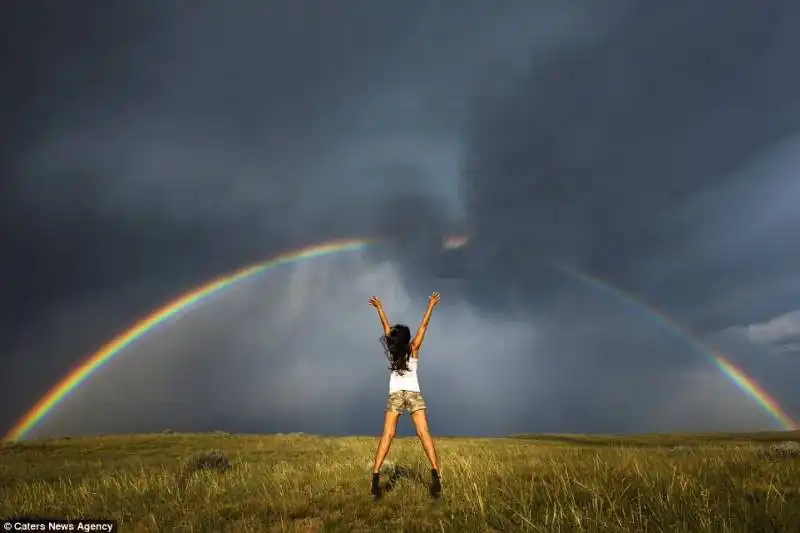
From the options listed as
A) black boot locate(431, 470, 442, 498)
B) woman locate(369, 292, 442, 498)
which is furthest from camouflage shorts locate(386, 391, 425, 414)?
black boot locate(431, 470, 442, 498)

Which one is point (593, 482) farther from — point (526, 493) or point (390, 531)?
point (390, 531)

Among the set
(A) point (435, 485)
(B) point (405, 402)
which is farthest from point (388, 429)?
(A) point (435, 485)

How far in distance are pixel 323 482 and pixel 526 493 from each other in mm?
4431

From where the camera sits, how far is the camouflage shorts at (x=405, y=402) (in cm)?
924

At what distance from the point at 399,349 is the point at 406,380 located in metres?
0.56

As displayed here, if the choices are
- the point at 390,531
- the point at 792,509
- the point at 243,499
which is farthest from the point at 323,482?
the point at 792,509

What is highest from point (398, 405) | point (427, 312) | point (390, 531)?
point (427, 312)

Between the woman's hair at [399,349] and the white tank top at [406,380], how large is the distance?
0.07 m

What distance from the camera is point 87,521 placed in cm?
772

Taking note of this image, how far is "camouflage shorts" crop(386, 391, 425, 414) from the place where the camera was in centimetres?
924

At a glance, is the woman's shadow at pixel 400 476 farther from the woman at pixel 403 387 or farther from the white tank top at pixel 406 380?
the white tank top at pixel 406 380

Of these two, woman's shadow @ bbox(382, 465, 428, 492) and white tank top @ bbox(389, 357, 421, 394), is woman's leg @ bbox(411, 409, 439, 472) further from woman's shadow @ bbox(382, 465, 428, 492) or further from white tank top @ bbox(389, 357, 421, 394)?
woman's shadow @ bbox(382, 465, 428, 492)

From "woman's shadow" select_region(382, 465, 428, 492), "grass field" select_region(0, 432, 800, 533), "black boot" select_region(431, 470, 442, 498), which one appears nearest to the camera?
"grass field" select_region(0, 432, 800, 533)

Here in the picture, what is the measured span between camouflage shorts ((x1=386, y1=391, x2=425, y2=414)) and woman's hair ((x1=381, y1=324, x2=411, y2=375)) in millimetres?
389
